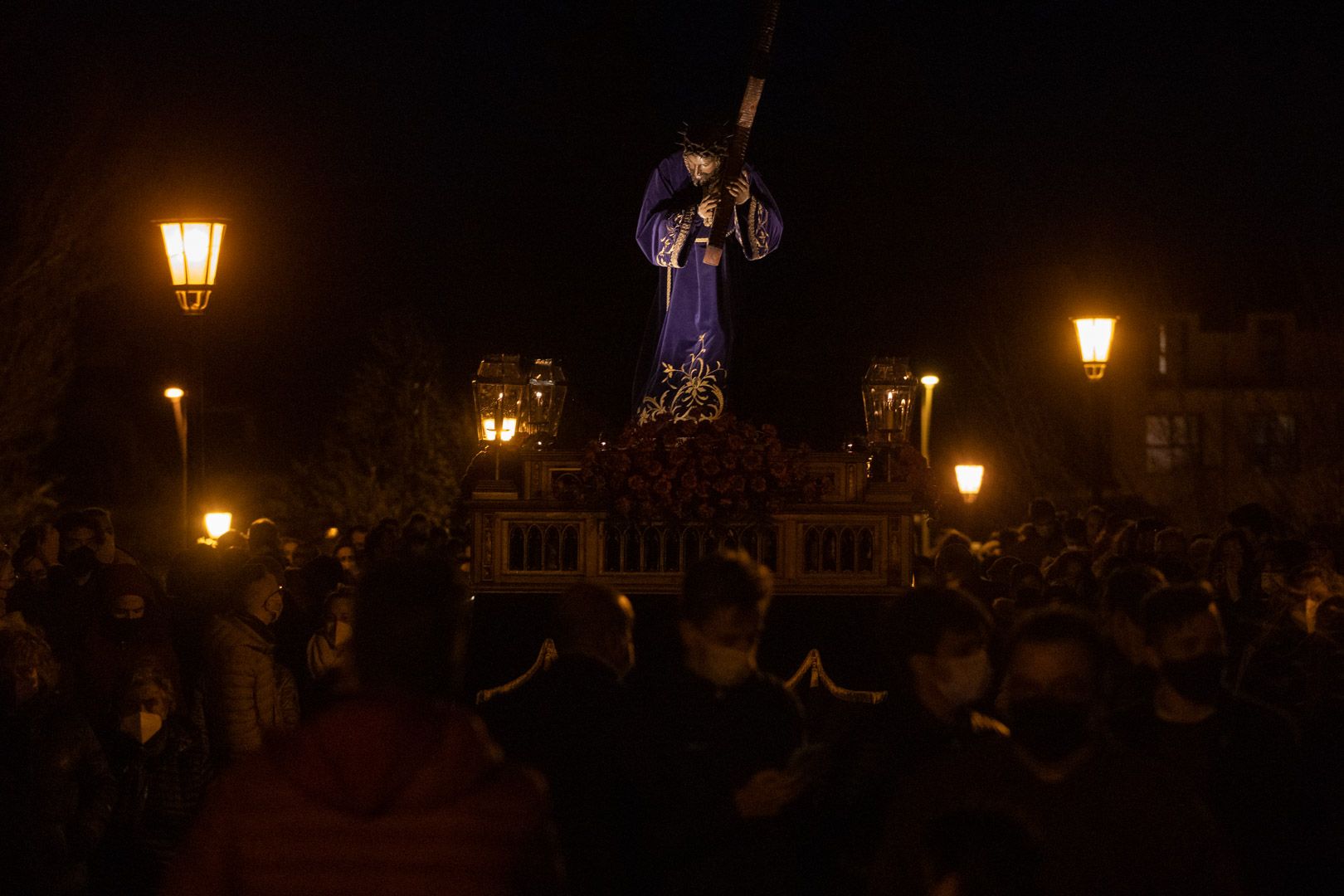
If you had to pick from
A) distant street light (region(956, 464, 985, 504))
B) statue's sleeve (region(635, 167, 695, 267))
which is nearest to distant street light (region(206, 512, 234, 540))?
statue's sleeve (region(635, 167, 695, 267))

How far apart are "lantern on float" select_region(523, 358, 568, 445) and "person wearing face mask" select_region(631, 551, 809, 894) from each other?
5.55 meters

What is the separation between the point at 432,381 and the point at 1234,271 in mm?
27293

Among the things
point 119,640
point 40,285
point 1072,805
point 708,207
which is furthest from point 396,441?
point 1072,805

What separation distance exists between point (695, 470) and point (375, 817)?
21.1 feet

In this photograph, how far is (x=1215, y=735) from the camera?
435 cm

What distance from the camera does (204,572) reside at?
10719 mm

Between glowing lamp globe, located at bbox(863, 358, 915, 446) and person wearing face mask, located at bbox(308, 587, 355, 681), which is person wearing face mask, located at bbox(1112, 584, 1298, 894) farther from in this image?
person wearing face mask, located at bbox(308, 587, 355, 681)

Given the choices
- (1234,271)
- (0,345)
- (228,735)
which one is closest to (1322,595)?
(228,735)

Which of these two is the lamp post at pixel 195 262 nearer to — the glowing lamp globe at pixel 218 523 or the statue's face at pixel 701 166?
the statue's face at pixel 701 166

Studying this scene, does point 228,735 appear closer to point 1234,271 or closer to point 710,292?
point 710,292

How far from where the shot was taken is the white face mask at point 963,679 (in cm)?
444

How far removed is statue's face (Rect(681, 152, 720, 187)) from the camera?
1018 centimetres

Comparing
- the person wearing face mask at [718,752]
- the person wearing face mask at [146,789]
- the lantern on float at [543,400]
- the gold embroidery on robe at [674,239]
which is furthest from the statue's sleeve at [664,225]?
the person wearing face mask at [718,752]

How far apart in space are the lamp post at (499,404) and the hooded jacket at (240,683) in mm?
2123
